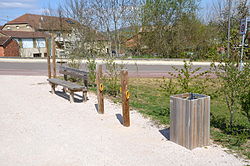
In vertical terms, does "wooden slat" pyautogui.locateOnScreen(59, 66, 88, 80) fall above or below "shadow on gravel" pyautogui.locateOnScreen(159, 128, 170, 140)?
above

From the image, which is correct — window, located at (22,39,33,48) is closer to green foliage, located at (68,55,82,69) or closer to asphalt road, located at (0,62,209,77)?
asphalt road, located at (0,62,209,77)

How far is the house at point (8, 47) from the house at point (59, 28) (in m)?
5.88

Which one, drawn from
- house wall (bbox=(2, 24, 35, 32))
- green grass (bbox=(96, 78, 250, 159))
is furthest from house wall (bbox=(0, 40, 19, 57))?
green grass (bbox=(96, 78, 250, 159))

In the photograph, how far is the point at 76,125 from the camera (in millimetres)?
6074

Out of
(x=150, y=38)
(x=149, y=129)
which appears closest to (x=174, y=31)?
(x=150, y=38)

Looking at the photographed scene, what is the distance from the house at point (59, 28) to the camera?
23512 mm

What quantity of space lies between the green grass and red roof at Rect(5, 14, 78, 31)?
2143 centimetres

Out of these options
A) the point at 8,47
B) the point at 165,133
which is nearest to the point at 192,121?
the point at 165,133

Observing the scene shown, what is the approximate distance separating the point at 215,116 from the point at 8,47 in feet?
131

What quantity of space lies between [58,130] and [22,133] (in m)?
0.74

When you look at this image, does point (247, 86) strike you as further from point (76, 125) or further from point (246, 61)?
point (76, 125)

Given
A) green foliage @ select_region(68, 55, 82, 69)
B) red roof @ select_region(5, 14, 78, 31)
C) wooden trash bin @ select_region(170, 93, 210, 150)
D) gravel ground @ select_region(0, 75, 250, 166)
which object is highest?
red roof @ select_region(5, 14, 78, 31)

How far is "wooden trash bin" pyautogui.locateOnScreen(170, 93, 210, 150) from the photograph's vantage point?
449 centimetres

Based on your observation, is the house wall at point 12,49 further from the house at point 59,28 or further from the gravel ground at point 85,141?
the gravel ground at point 85,141
